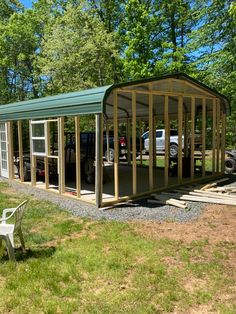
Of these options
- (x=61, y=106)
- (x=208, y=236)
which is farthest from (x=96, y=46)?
(x=208, y=236)

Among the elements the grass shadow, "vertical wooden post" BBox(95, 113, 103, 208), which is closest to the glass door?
"vertical wooden post" BBox(95, 113, 103, 208)

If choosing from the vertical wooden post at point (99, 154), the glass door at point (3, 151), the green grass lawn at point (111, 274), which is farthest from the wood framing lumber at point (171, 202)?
the glass door at point (3, 151)

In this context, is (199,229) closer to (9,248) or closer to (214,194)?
(214,194)

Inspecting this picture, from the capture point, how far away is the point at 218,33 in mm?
15523

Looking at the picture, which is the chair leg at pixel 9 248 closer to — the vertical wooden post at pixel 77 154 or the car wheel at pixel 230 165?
the vertical wooden post at pixel 77 154

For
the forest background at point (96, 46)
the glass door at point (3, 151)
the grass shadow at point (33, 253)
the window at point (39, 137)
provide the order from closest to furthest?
the grass shadow at point (33, 253) < the window at point (39, 137) < the glass door at point (3, 151) < the forest background at point (96, 46)

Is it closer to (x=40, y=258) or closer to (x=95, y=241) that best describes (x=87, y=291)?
(x=40, y=258)

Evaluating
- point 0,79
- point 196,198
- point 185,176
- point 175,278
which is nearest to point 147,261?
point 175,278

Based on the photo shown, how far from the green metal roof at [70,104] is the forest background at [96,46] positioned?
9.62 m

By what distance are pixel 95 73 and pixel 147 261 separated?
20128mm

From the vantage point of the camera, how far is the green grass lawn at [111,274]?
3639mm

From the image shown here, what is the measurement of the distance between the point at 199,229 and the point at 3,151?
29.3 feet

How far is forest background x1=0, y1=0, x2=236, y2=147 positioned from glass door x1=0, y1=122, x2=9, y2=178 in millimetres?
10202

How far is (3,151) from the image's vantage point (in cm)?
1274
